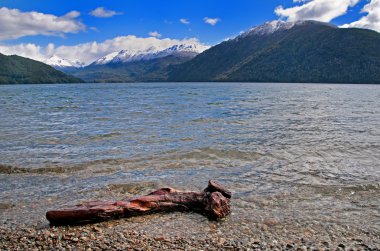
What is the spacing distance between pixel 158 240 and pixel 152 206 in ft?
7.20

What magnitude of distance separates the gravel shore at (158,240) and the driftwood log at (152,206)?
346 mm

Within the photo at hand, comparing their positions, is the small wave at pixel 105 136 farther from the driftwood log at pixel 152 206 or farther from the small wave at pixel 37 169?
the driftwood log at pixel 152 206

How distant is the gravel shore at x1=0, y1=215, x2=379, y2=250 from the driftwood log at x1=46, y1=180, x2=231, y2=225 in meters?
0.35

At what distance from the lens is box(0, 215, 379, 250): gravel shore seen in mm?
9766

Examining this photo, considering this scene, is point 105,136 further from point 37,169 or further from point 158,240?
point 158,240

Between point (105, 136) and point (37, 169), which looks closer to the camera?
point (37, 169)

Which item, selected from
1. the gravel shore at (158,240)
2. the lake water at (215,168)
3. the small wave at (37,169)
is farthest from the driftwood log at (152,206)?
the small wave at (37,169)

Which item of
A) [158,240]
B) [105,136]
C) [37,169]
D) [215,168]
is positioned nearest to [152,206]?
[158,240]

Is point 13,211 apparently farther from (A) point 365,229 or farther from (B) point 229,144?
(B) point 229,144

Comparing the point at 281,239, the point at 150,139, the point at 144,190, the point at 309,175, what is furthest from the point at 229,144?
the point at 281,239

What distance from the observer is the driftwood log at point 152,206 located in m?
11.3

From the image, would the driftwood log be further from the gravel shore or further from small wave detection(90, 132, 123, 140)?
small wave detection(90, 132, 123, 140)

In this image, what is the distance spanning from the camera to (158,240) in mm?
10289

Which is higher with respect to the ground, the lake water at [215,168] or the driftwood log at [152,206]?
the driftwood log at [152,206]
